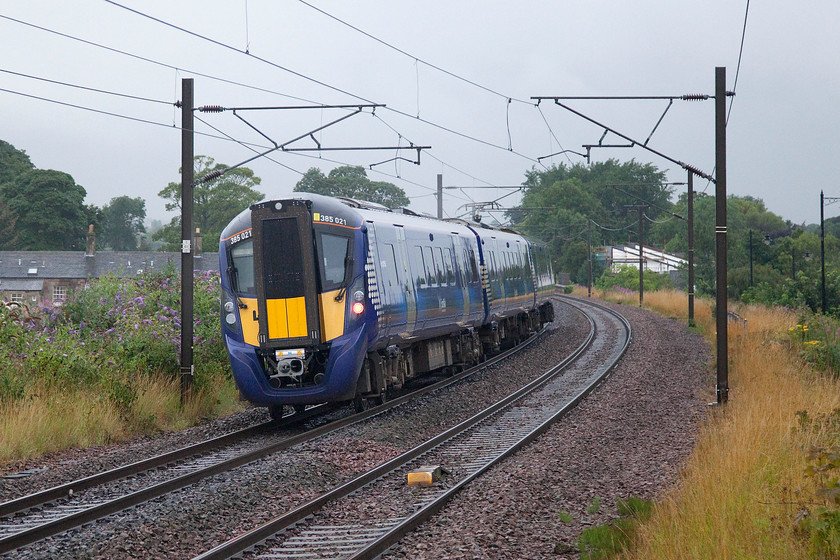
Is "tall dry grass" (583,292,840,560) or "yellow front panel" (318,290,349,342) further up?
"yellow front panel" (318,290,349,342)

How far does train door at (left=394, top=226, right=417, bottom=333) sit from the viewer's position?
1599cm

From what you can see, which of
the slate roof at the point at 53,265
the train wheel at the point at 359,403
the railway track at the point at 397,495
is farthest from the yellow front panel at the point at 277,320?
the slate roof at the point at 53,265

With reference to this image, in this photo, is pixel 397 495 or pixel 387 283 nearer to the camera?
pixel 397 495

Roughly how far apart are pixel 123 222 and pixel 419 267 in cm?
10042

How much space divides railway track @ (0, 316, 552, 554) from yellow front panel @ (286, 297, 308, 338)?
1.41m

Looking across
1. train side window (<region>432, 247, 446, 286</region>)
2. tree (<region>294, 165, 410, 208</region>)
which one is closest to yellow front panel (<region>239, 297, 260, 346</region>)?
train side window (<region>432, 247, 446, 286</region>)

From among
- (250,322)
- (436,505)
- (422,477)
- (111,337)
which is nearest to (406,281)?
(250,322)

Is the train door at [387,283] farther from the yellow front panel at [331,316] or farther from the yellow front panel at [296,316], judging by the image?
the yellow front panel at [296,316]

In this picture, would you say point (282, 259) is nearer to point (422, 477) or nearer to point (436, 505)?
point (422, 477)

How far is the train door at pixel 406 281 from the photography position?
52.5 feet

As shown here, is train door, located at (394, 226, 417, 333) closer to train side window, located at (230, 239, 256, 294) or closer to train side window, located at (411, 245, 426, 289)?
train side window, located at (411, 245, 426, 289)

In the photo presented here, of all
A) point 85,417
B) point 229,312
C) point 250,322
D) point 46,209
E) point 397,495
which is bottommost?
point 397,495

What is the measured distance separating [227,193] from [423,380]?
52.5m

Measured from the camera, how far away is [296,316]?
44.3 feet
